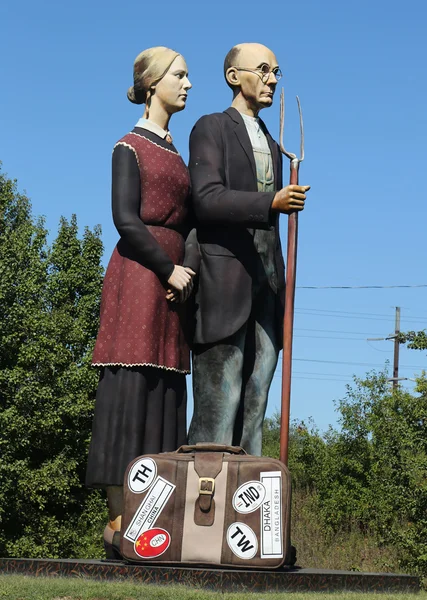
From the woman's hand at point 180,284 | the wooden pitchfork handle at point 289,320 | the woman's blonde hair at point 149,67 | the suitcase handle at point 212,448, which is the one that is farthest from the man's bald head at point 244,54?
the suitcase handle at point 212,448

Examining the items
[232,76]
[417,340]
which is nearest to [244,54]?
[232,76]

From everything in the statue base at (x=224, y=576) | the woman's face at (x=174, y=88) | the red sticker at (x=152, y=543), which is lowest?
the statue base at (x=224, y=576)

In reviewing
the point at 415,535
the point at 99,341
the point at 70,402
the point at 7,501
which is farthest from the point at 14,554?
the point at 99,341

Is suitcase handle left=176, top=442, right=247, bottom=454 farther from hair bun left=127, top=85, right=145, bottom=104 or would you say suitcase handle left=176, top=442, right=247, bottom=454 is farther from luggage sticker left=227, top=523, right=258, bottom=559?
hair bun left=127, top=85, right=145, bottom=104

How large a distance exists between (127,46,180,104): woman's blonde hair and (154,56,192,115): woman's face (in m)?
0.03

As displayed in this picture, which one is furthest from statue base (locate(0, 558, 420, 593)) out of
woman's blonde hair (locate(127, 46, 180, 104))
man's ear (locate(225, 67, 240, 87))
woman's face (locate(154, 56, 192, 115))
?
man's ear (locate(225, 67, 240, 87))

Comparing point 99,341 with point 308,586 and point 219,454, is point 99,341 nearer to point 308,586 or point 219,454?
point 219,454

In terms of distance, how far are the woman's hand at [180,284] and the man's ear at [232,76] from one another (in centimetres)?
145

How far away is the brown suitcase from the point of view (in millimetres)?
6234

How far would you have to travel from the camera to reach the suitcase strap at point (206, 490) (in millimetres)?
→ 6285

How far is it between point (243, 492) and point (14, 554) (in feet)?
85.8

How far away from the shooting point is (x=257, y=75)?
25.1ft

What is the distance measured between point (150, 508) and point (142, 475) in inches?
7.8

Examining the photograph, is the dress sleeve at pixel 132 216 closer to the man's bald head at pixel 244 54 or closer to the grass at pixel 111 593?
the man's bald head at pixel 244 54
